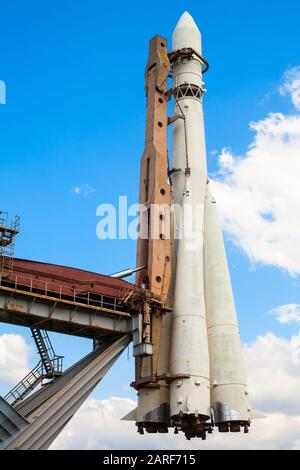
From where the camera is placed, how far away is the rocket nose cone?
48.4 metres

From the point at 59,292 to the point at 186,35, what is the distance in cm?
2669

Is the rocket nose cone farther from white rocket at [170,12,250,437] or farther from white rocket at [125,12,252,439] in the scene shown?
white rocket at [125,12,252,439]

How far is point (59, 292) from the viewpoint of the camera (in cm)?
3272

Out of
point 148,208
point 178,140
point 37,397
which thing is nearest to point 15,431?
point 37,397

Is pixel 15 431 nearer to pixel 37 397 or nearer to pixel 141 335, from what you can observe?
pixel 37 397

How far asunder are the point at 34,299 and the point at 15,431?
22.3 feet

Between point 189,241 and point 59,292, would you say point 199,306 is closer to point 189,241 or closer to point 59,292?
point 189,241

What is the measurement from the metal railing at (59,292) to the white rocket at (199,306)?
460 cm

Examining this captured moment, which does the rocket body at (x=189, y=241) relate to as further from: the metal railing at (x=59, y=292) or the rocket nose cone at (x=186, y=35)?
the metal railing at (x=59, y=292)

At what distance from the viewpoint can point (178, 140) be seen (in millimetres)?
45062

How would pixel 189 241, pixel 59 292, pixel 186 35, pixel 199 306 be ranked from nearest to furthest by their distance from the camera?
pixel 59 292, pixel 199 306, pixel 189 241, pixel 186 35

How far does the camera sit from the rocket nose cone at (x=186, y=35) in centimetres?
4841

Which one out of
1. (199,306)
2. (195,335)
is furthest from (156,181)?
(195,335)
